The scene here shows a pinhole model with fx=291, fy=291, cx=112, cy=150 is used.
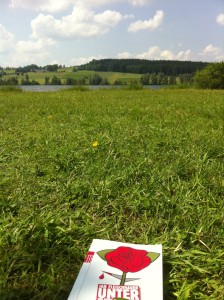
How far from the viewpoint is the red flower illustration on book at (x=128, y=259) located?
135cm

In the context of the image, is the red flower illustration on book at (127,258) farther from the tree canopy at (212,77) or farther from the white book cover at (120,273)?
the tree canopy at (212,77)

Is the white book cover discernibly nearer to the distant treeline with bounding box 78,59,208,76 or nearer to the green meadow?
the green meadow

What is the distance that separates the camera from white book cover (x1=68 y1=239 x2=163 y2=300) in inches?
47.1

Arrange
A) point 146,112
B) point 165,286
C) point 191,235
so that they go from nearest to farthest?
point 165,286, point 191,235, point 146,112

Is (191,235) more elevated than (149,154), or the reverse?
(149,154)

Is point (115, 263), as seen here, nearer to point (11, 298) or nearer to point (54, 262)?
point (54, 262)

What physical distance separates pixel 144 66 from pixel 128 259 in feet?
214

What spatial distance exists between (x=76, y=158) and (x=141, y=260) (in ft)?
4.78

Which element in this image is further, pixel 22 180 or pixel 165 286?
pixel 22 180

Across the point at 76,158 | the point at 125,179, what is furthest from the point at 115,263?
the point at 76,158

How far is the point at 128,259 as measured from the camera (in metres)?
1.41

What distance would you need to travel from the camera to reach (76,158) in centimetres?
271

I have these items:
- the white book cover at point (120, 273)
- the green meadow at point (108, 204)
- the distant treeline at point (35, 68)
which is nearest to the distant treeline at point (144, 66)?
the distant treeline at point (35, 68)

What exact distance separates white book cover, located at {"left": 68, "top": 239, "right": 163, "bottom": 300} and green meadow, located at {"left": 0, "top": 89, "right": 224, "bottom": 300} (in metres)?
0.07
